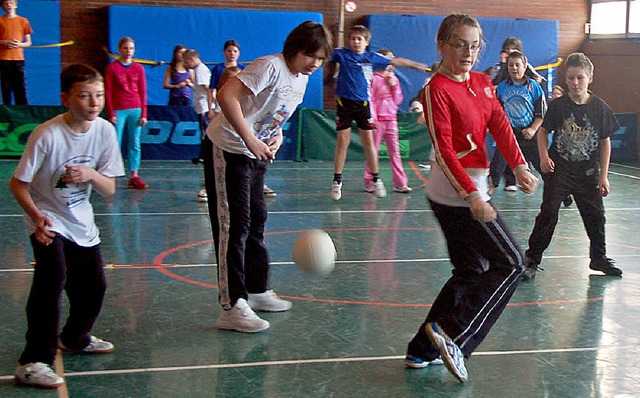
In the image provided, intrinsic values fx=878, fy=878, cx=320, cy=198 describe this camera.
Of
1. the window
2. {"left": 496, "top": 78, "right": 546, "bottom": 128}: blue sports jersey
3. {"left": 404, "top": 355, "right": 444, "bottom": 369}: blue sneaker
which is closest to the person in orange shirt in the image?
{"left": 496, "top": 78, "right": 546, "bottom": 128}: blue sports jersey

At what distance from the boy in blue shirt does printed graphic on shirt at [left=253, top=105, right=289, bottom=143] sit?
5.41m

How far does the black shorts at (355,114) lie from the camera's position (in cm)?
1080

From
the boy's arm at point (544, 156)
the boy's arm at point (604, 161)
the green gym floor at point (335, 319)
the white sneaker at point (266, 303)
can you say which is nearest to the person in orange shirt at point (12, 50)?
the green gym floor at point (335, 319)

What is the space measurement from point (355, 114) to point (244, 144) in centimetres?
590

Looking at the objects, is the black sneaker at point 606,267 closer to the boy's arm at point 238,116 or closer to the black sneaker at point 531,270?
the black sneaker at point 531,270

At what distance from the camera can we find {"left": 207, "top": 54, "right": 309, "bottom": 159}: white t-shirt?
496cm

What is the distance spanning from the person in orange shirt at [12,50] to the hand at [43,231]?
10.9m

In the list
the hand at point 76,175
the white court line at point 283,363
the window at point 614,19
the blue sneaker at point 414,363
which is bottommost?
the white court line at point 283,363

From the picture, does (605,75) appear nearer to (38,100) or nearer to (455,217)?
(38,100)

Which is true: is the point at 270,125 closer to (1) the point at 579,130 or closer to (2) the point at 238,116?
(2) the point at 238,116

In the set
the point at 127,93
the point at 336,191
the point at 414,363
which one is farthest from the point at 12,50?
the point at 414,363

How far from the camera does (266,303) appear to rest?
569 centimetres

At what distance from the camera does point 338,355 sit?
482 centimetres

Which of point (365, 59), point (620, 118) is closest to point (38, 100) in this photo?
point (365, 59)
